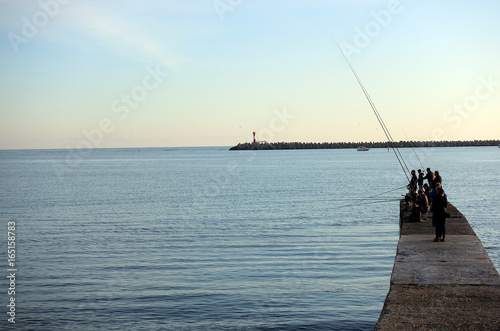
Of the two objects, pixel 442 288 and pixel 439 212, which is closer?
pixel 442 288

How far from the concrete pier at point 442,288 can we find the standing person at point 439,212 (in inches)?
11.2

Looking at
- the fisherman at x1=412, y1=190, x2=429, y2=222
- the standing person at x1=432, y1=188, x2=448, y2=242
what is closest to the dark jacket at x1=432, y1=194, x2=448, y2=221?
the standing person at x1=432, y1=188, x2=448, y2=242

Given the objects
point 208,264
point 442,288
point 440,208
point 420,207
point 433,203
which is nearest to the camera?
point 442,288

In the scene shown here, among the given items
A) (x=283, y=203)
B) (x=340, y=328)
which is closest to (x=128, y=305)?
(x=340, y=328)

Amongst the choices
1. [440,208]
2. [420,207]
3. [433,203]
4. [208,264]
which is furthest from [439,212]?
[208,264]

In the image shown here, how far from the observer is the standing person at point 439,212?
13.0 m

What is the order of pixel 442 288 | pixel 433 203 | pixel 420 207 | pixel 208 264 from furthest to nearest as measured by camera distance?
pixel 420 207, pixel 208 264, pixel 433 203, pixel 442 288

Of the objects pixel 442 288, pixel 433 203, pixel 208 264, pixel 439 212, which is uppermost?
pixel 433 203

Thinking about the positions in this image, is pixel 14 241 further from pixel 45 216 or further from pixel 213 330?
pixel 213 330

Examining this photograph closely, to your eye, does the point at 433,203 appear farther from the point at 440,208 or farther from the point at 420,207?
the point at 420,207

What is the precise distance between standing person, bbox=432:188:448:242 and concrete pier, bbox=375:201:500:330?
28cm

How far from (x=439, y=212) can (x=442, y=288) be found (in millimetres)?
4039

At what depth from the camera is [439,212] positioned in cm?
1298

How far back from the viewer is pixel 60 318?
436 inches
